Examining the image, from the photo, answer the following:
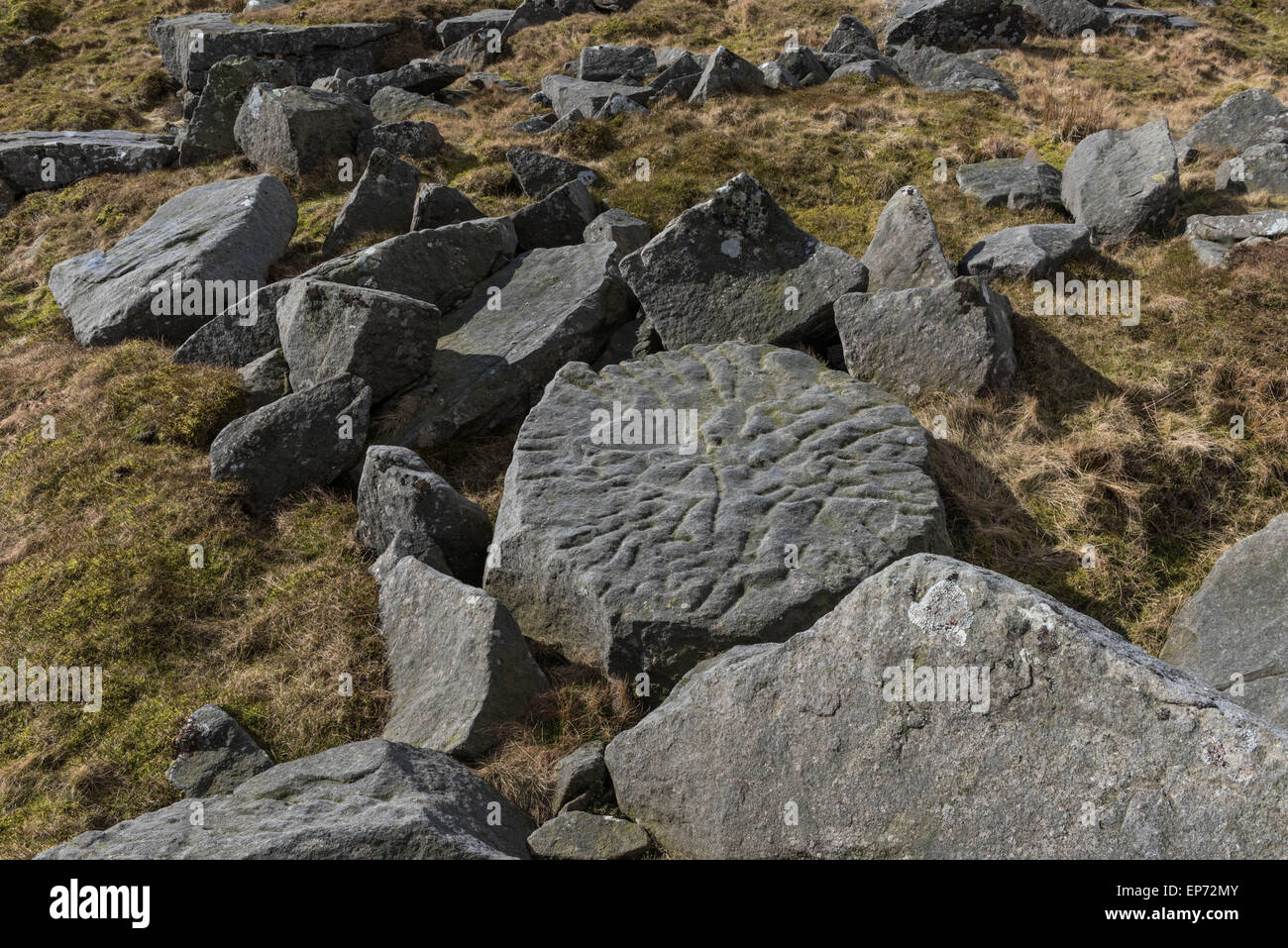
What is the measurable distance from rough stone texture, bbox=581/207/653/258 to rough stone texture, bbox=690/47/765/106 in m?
7.39

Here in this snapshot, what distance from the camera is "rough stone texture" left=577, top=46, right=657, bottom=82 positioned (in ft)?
75.2

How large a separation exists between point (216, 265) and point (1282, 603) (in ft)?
47.1

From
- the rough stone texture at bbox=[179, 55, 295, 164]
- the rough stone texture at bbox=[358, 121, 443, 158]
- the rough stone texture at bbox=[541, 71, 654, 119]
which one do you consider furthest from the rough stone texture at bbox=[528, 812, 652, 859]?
the rough stone texture at bbox=[179, 55, 295, 164]

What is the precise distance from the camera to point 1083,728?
169 inches

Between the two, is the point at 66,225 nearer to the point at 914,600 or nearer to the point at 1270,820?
the point at 914,600

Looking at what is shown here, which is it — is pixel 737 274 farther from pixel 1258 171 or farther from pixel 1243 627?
pixel 1258 171

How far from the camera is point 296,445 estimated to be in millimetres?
10336

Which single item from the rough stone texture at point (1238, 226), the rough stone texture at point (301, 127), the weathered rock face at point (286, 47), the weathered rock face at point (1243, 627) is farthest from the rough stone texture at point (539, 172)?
the weathered rock face at point (286, 47)

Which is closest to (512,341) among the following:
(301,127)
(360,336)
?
(360,336)

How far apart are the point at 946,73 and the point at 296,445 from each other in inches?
715

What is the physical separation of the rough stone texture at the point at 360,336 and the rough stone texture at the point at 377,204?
4.15m

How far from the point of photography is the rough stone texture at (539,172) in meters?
16.2

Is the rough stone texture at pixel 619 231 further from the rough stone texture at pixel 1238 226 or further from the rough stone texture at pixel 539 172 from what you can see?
the rough stone texture at pixel 1238 226

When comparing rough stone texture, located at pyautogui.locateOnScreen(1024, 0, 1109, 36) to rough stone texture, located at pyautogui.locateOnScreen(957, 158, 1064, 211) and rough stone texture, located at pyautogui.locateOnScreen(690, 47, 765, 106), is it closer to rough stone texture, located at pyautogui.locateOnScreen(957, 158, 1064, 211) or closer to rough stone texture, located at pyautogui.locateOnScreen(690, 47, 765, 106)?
rough stone texture, located at pyautogui.locateOnScreen(690, 47, 765, 106)
